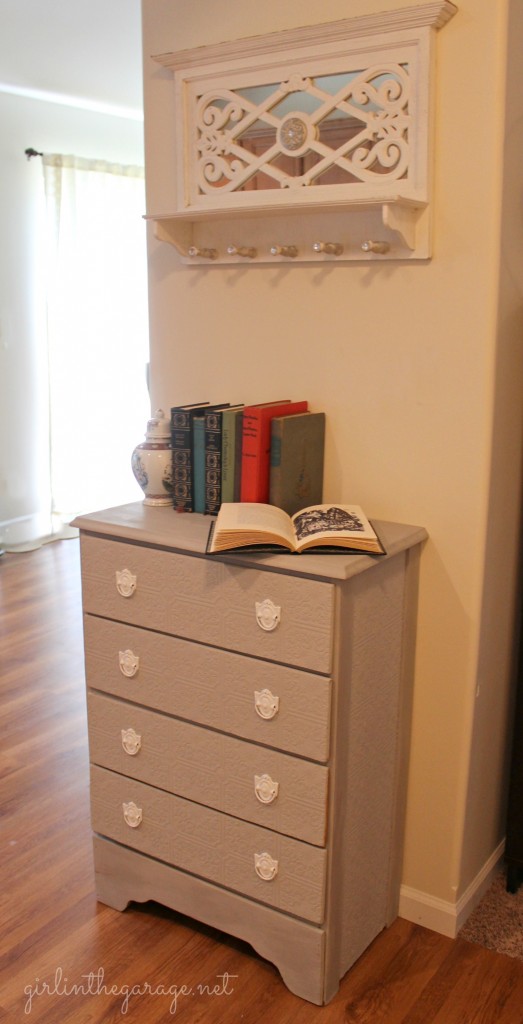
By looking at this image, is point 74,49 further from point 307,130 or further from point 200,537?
point 200,537

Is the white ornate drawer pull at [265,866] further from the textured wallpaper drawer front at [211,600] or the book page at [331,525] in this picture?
the book page at [331,525]

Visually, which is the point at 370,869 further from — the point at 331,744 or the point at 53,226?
the point at 53,226

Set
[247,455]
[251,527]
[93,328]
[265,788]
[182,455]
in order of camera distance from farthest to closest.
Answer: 1. [93,328]
2. [182,455]
3. [247,455]
4. [265,788]
5. [251,527]

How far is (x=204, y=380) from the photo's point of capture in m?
2.18

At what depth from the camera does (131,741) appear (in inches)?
77.7

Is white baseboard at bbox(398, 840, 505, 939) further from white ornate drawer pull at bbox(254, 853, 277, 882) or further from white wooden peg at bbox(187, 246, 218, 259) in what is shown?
white wooden peg at bbox(187, 246, 218, 259)

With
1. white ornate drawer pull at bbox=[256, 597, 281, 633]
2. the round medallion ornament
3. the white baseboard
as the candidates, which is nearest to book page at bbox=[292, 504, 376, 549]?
white ornate drawer pull at bbox=[256, 597, 281, 633]

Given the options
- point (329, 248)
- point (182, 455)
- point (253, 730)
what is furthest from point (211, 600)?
point (329, 248)

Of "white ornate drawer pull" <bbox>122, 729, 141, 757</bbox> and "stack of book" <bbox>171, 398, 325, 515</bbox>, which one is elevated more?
"stack of book" <bbox>171, 398, 325, 515</bbox>

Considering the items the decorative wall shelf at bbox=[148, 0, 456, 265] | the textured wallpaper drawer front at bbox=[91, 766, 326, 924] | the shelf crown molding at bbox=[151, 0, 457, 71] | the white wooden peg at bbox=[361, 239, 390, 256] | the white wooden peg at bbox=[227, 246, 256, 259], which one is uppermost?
the shelf crown molding at bbox=[151, 0, 457, 71]

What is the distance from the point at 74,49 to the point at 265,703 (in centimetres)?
321

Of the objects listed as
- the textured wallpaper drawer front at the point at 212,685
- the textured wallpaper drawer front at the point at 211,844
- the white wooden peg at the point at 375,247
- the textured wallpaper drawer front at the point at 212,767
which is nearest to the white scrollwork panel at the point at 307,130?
the white wooden peg at the point at 375,247

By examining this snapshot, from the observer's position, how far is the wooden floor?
1778mm

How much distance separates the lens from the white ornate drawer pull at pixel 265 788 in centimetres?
177
